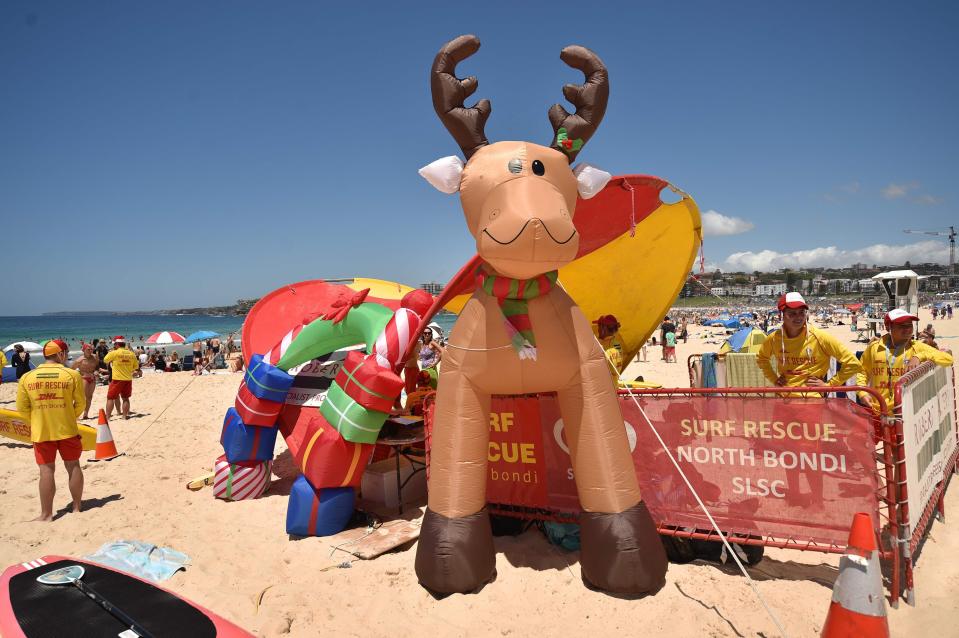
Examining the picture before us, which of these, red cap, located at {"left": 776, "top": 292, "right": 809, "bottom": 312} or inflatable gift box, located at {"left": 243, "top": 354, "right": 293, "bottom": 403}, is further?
inflatable gift box, located at {"left": 243, "top": 354, "right": 293, "bottom": 403}

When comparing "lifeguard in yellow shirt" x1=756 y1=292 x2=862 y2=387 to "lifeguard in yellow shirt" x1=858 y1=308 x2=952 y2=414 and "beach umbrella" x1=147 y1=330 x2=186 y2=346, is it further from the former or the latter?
"beach umbrella" x1=147 y1=330 x2=186 y2=346

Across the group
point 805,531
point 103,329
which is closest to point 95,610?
point 805,531

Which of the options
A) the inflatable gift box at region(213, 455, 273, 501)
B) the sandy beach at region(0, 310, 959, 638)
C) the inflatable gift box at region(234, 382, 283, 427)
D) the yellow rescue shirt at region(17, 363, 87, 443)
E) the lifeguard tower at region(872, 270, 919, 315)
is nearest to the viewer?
the sandy beach at region(0, 310, 959, 638)

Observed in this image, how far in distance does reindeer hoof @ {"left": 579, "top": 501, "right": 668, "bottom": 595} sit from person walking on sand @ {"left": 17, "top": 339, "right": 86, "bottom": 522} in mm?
5229

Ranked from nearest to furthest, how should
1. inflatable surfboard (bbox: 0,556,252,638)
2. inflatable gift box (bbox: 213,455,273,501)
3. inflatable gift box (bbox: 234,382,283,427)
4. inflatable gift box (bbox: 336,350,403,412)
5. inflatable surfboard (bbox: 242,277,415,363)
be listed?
inflatable surfboard (bbox: 0,556,252,638) < inflatable gift box (bbox: 336,350,403,412) < inflatable gift box (bbox: 234,382,283,427) < inflatable gift box (bbox: 213,455,273,501) < inflatable surfboard (bbox: 242,277,415,363)

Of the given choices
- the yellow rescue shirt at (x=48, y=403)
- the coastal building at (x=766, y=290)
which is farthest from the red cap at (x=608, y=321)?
the coastal building at (x=766, y=290)

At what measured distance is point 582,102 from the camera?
3840 mm

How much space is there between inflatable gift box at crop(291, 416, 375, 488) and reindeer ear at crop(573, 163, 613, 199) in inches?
117

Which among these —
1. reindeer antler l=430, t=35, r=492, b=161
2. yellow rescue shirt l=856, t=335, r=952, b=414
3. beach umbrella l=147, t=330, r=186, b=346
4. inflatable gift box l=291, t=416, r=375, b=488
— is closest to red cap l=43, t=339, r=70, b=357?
inflatable gift box l=291, t=416, r=375, b=488

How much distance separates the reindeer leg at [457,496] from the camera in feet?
12.0

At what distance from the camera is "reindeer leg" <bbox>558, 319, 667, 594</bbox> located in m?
3.52

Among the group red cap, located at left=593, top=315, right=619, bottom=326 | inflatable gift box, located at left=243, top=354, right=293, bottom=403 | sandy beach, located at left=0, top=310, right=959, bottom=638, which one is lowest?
sandy beach, located at left=0, top=310, right=959, bottom=638

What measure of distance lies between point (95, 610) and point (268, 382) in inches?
115

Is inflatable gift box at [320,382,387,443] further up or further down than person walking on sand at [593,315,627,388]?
further down
